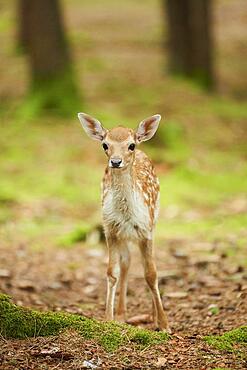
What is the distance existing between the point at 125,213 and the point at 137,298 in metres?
1.56

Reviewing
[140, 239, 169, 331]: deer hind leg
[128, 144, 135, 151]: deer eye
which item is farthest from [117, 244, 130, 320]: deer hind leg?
[128, 144, 135, 151]: deer eye

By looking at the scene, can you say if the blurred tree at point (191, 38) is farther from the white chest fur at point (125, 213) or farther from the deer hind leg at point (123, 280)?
the white chest fur at point (125, 213)

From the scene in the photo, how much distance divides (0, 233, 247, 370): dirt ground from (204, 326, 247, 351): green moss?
0.08 m

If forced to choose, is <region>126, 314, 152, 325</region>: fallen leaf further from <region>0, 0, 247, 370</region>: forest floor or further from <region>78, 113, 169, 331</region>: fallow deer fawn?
<region>78, 113, 169, 331</region>: fallow deer fawn

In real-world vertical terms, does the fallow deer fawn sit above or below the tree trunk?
below

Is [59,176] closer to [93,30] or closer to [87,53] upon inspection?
[87,53]

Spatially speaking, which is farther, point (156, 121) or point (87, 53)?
point (87, 53)

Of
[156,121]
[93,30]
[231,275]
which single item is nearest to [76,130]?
[231,275]

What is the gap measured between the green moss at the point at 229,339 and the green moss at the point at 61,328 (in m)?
0.33

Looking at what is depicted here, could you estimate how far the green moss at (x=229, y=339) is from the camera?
5.73 m

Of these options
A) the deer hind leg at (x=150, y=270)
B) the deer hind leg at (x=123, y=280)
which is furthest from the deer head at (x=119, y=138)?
the deer hind leg at (x=123, y=280)

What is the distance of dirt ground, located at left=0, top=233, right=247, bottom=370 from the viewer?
539 centimetres

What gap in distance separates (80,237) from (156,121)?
12.1 ft

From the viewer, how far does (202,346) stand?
575 centimetres
